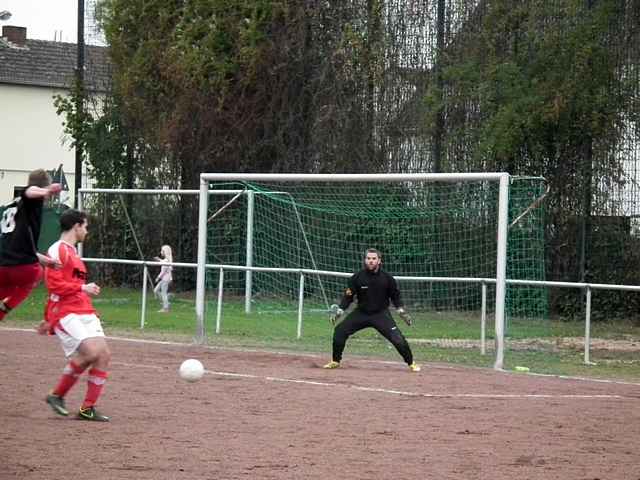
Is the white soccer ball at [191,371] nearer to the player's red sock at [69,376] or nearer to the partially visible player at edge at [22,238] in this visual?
the partially visible player at edge at [22,238]

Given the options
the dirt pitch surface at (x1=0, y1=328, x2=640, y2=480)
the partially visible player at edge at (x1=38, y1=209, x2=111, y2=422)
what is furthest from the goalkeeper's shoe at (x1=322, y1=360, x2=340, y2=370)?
the partially visible player at edge at (x1=38, y1=209, x2=111, y2=422)

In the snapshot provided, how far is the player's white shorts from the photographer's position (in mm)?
10695

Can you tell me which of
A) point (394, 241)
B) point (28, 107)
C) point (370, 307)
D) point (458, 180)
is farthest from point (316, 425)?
point (28, 107)

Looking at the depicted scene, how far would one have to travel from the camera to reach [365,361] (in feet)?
58.2

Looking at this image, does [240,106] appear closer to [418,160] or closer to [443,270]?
[418,160]

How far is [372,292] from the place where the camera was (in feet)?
53.9

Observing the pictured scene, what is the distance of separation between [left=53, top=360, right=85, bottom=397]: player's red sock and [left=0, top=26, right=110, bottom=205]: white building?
1694 inches

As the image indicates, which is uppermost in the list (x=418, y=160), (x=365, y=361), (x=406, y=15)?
(x=406, y=15)

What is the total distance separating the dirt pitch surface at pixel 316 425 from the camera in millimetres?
8742

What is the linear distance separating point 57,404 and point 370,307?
20.6 feet

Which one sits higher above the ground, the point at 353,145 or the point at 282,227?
the point at 353,145

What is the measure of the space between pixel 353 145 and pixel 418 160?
5.97 ft

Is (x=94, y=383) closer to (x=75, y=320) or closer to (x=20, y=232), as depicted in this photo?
(x=75, y=320)

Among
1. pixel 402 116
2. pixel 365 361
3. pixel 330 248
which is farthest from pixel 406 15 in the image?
pixel 365 361
